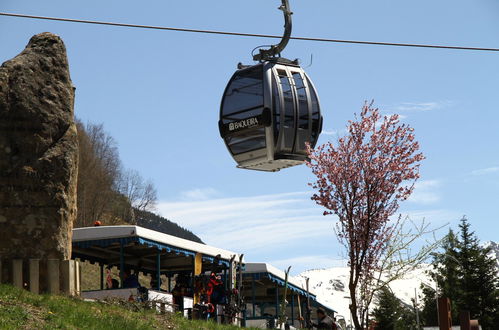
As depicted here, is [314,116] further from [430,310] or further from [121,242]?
[430,310]

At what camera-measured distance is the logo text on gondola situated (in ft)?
41.4

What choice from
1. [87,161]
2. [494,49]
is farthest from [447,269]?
[494,49]

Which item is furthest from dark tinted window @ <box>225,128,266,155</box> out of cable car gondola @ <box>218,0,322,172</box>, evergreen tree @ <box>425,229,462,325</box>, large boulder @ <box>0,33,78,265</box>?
evergreen tree @ <box>425,229,462,325</box>

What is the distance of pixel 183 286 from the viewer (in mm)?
20609

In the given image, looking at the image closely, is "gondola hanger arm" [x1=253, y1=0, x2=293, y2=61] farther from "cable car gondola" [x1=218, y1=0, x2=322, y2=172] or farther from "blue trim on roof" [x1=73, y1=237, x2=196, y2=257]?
"blue trim on roof" [x1=73, y1=237, x2=196, y2=257]

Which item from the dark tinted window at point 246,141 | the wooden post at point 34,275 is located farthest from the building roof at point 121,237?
the dark tinted window at point 246,141

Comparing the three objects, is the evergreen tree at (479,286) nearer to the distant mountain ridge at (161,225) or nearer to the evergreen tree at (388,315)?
the evergreen tree at (388,315)

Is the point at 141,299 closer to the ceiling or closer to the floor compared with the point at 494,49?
closer to the floor

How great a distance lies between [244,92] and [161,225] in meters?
80.0

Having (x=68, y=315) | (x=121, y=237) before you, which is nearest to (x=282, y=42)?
(x=68, y=315)

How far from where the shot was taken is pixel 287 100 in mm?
12672

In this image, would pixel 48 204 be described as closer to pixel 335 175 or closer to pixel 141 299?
pixel 141 299

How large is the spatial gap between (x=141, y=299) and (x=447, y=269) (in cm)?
6153

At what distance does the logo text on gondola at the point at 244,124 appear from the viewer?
12625 millimetres
